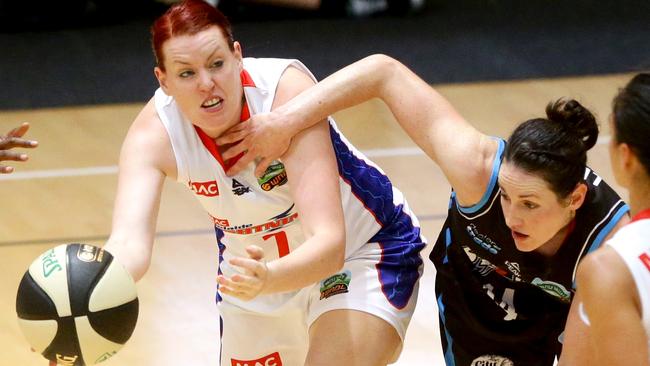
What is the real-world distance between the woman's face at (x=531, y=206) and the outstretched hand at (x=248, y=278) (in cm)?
78

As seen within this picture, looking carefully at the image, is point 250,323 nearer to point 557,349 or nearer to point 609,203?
point 557,349

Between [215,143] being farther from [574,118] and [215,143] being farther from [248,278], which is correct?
[574,118]

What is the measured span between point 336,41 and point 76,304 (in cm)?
639

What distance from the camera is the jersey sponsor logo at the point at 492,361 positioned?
390 centimetres

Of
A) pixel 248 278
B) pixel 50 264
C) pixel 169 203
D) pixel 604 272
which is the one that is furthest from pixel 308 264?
pixel 169 203

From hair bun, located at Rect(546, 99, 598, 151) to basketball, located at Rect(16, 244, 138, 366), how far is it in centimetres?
141

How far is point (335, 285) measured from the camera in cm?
384

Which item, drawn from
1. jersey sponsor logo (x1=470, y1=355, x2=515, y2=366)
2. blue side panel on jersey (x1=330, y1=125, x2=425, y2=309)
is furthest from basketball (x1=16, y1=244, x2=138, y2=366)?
jersey sponsor logo (x1=470, y1=355, x2=515, y2=366)

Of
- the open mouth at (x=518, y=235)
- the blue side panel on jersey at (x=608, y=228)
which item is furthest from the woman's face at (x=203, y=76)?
the blue side panel on jersey at (x=608, y=228)

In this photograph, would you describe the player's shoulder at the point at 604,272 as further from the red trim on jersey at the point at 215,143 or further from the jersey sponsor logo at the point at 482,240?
the red trim on jersey at the point at 215,143

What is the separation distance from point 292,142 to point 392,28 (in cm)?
622

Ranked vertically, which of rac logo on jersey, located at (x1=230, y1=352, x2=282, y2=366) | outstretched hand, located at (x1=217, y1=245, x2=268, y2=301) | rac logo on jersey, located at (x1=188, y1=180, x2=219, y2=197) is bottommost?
rac logo on jersey, located at (x1=230, y1=352, x2=282, y2=366)

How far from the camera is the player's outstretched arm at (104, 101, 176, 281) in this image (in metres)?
3.51

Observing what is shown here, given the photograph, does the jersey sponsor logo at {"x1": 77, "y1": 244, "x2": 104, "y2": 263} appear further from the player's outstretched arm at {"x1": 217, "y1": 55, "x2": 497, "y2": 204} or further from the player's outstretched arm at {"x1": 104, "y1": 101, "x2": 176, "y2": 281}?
the player's outstretched arm at {"x1": 217, "y1": 55, "x2": 497, "y2": 204}
